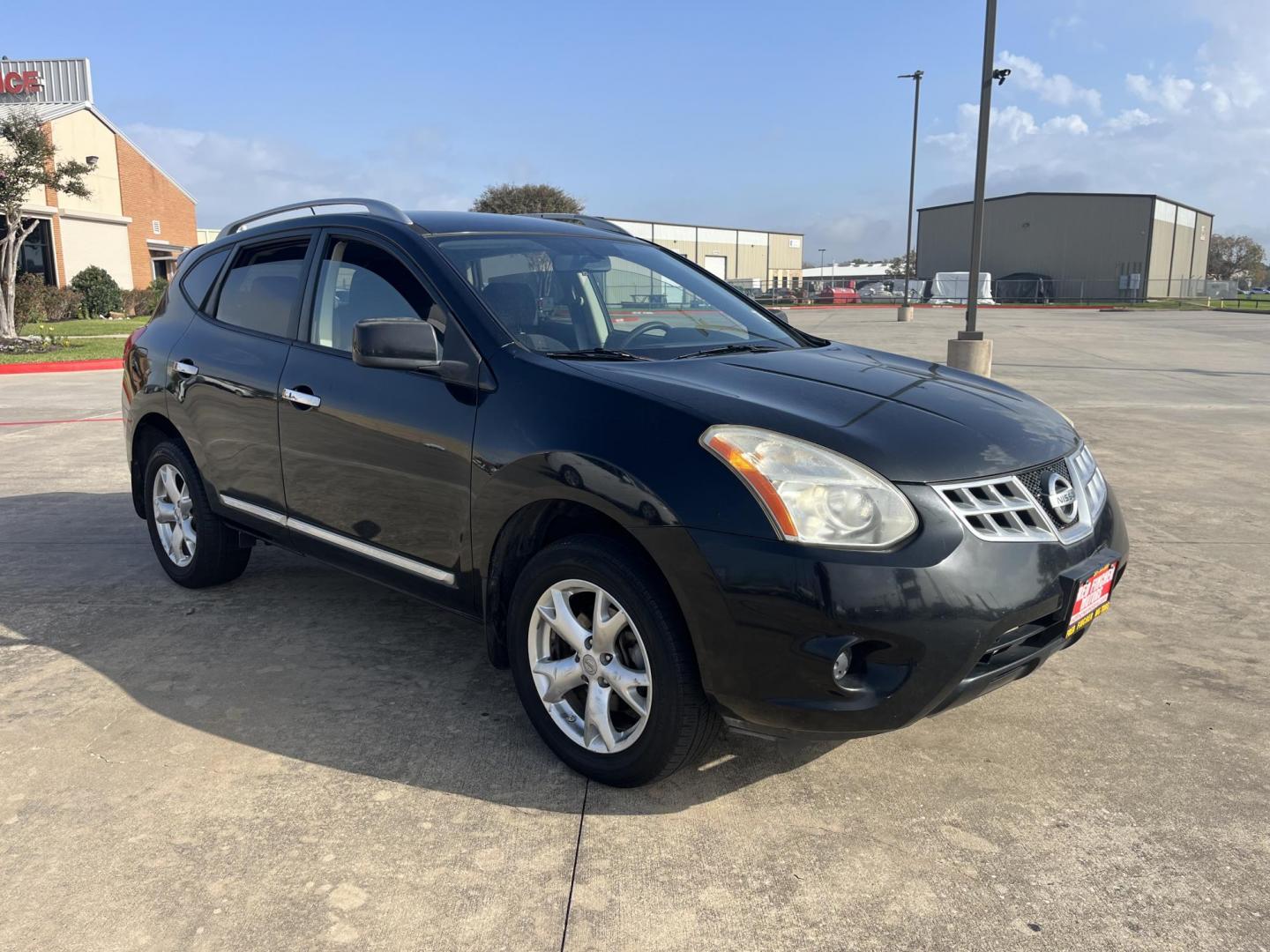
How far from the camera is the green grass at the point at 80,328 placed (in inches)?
939

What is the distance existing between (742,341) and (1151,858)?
2.23 meters

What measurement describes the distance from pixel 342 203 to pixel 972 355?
437 inches

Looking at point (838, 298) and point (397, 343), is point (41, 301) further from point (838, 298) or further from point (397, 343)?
point (838, 298)

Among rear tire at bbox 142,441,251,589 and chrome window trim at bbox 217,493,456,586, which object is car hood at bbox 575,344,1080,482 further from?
rear tire at bbox 142,441,251,589

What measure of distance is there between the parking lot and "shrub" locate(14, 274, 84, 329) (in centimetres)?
2287

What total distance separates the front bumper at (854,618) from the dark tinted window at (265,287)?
227cm

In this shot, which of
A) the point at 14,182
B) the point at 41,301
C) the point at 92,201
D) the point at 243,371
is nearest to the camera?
the point at 243,371

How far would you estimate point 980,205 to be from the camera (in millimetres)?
13266

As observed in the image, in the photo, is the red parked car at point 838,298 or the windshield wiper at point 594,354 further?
the red parked car at point 838,298

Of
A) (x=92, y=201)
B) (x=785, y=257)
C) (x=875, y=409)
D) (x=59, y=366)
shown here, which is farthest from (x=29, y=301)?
(x=785, y=257)

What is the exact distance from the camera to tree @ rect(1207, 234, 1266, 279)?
112750 mm

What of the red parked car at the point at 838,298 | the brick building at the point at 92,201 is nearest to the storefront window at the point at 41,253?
the brick building at the point at 92,201

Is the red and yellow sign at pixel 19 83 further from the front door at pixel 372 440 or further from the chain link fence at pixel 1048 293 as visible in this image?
the front door at pixel 372 440

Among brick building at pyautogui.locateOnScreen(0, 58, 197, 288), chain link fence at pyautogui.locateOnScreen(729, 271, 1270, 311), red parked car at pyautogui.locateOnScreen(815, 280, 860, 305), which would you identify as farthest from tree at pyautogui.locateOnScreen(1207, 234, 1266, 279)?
brick building at pyautogui.locateOnScreen(0, 58, 197, 288)
